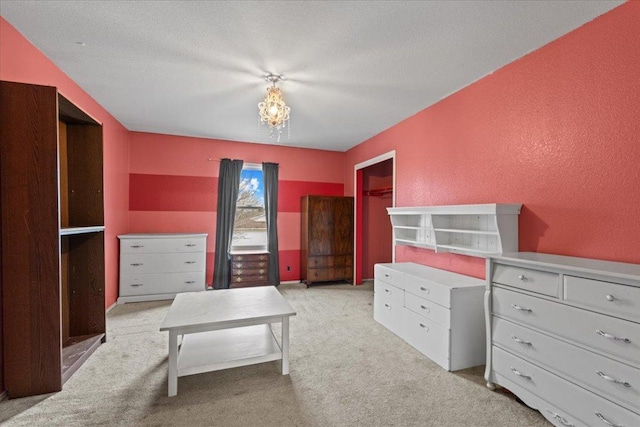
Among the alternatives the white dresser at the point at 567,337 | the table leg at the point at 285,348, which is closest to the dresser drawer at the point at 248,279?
the table leg at the point at 285,348

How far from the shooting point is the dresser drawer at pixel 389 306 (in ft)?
10.1

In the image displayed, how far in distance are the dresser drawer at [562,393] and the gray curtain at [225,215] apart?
4.09m

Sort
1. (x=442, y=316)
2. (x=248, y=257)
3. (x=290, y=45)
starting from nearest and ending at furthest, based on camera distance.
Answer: (x=290, y=45), (x=442, y=316), (x=248, y=257)

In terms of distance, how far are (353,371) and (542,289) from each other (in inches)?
60.0

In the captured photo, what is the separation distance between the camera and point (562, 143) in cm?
210

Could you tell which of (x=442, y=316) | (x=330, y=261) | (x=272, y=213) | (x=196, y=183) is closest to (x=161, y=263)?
(x=196, y=183)

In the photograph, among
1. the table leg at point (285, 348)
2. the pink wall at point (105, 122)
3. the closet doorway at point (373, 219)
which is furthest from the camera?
the closet doorway at point (373, 219)

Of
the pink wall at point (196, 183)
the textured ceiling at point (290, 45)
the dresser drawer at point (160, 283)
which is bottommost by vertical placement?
the dresser drawer at point (160, 283)

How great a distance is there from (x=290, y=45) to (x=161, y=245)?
3.48 meters

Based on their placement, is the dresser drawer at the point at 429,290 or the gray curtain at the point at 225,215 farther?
the gray curtain at the point at 225,215

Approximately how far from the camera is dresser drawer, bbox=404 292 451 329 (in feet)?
7.95

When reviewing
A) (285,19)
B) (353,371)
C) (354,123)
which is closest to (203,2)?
(285,19)

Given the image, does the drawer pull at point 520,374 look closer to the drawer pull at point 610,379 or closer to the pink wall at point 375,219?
the drawer pull at point 610,379

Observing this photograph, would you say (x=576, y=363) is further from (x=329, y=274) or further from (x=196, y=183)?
(x=196, y=183)
